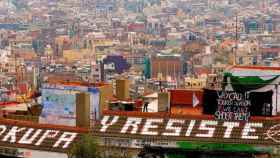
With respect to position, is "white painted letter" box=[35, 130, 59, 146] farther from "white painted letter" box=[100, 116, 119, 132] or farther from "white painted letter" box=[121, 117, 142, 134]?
"white painted letter" box=[121, 117, 142, 134]

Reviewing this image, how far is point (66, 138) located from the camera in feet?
60.5

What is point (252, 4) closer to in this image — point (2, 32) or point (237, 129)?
point (2, 32)

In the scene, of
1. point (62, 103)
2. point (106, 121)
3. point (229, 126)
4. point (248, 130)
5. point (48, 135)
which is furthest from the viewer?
point (62, 103)

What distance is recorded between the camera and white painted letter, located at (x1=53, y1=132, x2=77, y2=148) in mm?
18197

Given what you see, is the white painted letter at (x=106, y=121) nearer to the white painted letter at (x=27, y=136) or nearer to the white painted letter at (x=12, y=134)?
the white painted letter at (x=27, y=136)

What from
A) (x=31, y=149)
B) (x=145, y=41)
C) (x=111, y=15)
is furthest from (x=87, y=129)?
(x=111, y=15)

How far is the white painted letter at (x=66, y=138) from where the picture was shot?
18.2m

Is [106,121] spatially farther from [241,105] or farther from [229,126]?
[241,105]

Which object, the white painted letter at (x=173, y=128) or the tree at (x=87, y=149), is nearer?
the tree at (x=87, y=149)

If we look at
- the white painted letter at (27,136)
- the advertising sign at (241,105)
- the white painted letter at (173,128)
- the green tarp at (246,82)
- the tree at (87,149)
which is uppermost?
the green tarp at (246,82)

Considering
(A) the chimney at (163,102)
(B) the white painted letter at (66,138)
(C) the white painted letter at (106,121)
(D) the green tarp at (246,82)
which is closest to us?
(D) the green tarp at (246,82)

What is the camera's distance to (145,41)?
126 metres

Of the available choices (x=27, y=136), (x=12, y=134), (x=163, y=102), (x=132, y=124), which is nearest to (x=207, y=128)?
(x=132, y=124)

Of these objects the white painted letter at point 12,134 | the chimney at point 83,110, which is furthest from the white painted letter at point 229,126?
the white painted letter at point 12,134
